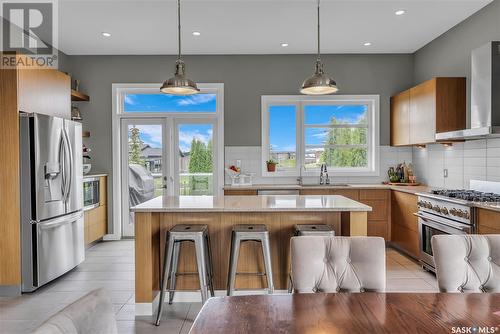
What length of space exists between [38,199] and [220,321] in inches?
116

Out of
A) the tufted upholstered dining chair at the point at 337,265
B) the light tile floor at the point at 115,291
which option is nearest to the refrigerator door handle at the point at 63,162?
the light tile floor at the point at 115,291

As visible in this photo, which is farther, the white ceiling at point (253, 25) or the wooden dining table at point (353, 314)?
the white ceiling at point (253, 25)

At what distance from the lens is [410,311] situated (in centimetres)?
123

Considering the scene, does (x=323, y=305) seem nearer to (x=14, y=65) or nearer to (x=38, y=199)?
(x=38, y=199)

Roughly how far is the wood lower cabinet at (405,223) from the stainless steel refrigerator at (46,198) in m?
4.11

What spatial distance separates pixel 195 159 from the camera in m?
5.62

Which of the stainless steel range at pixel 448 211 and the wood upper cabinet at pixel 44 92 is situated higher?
the wood upper cabinet at pixel 44 92

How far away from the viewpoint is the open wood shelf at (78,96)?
5043 mm

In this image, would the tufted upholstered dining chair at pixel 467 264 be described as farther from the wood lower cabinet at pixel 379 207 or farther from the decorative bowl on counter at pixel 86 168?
the decorative bowl on counter at pixel 86 168

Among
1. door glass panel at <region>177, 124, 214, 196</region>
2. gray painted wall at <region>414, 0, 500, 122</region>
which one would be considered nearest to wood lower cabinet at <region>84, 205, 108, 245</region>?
door glass panel at <region>177, 124, 214, 196</region>

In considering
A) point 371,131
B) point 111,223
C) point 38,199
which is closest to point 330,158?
point 371,131

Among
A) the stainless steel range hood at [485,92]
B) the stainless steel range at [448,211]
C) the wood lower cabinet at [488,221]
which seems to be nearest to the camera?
the wood lower cabinet at [488,221]

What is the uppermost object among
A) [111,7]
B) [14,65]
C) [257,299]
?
[111,7]

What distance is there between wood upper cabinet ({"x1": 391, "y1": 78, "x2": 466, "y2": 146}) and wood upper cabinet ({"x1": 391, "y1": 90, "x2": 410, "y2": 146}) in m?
0.06
